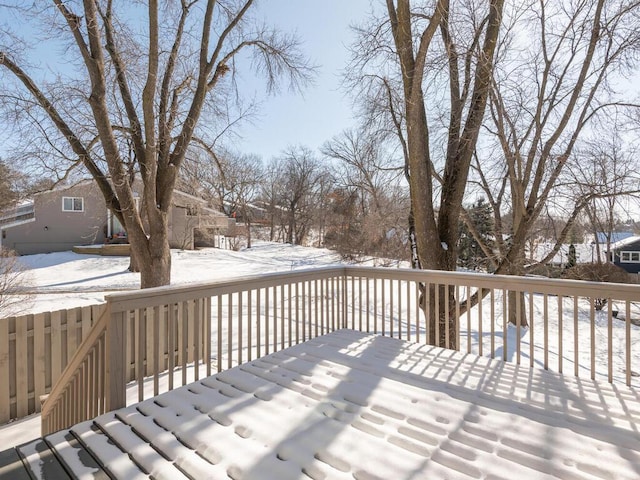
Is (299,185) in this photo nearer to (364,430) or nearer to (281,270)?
(281,270)

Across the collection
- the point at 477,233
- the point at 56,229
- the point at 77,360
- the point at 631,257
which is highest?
the point at 56,229

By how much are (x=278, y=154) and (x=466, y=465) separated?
31.1 meters

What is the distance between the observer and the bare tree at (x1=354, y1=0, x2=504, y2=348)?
197 inches

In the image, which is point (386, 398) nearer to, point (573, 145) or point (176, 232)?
point (573, 145)

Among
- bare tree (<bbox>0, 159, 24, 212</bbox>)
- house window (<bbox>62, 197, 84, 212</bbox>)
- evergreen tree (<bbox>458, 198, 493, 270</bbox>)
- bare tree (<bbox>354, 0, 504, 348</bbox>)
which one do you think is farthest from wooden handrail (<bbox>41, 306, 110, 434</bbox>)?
house window (<bbox>62, 197, 84, 212</bbox>)

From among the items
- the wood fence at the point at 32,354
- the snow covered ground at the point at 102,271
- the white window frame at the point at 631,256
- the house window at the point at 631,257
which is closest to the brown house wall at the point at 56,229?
the snow covered ground at the point at 102,271

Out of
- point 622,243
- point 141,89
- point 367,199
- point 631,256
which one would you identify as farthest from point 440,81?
point 631,256

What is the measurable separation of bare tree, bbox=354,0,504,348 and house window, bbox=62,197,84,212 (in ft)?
59.3

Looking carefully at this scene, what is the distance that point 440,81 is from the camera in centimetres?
559

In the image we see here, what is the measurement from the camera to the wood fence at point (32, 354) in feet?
12.0

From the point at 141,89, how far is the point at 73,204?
15.3 meters

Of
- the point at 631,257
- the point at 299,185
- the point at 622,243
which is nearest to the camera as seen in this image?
the point at 622,243

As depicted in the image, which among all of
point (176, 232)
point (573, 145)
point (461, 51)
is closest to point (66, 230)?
point (176, 232)

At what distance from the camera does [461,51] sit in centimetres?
525
